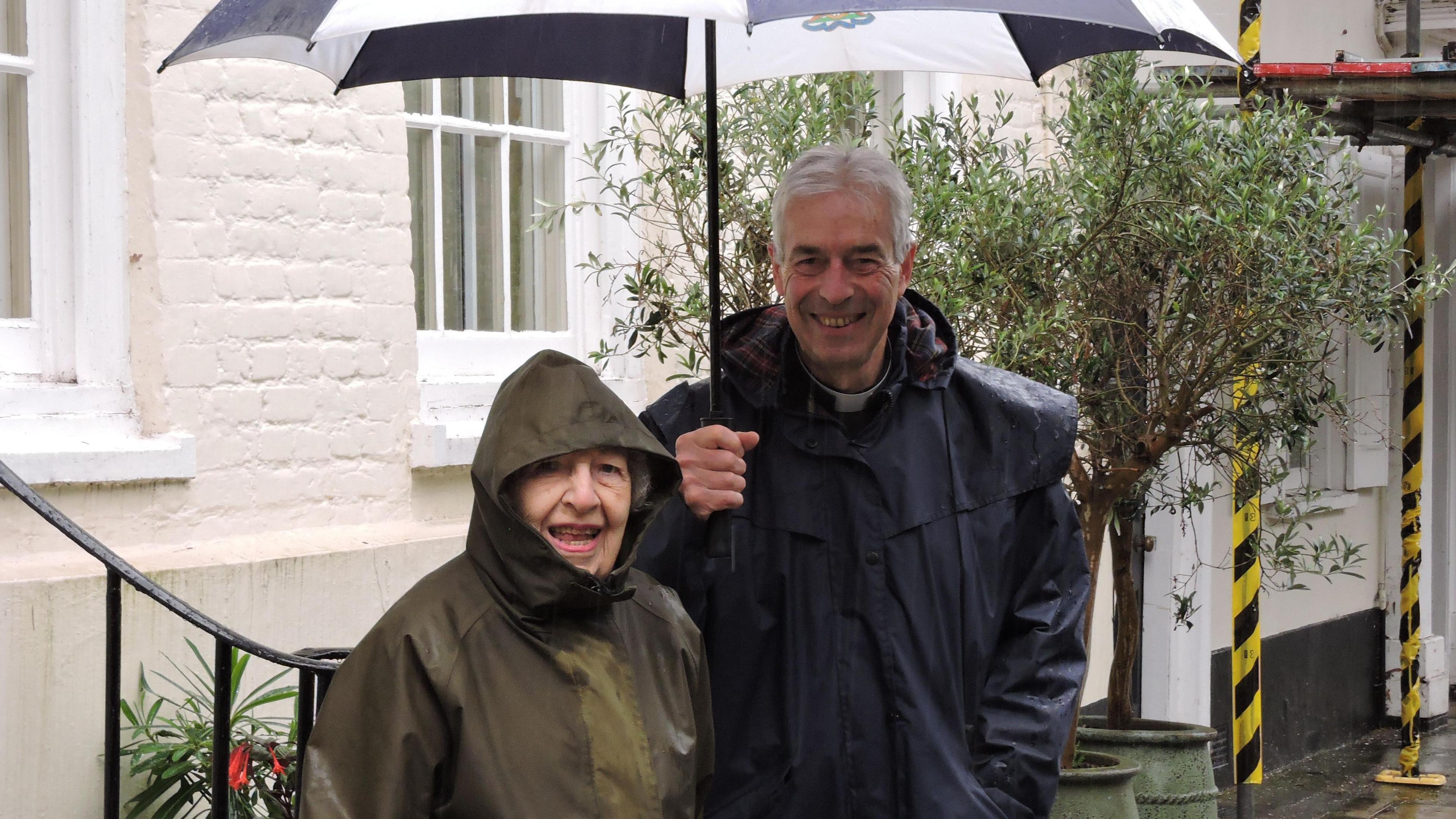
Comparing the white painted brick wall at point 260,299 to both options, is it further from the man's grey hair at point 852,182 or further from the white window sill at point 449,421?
the man's grey hair at point 852,182

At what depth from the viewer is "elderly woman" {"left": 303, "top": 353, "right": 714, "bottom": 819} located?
7.27 feet

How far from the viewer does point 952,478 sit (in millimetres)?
3004

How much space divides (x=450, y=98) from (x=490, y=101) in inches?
7.7

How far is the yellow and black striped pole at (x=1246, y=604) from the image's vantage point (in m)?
6.04

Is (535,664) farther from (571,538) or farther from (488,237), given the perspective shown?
(488,237)

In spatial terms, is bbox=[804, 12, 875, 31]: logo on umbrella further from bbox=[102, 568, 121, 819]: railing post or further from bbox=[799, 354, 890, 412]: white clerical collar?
bbox=[102, 568, 121, 819]: railing post

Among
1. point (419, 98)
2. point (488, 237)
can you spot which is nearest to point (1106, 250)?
point (488, 237)

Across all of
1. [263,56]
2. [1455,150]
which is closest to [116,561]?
[263,56]

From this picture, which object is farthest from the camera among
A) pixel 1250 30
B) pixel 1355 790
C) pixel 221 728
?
pixel 1355 790

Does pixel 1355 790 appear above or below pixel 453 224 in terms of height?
below

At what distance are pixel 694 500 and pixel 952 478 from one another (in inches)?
19.5

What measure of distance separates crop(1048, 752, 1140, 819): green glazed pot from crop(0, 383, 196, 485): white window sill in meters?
3.05

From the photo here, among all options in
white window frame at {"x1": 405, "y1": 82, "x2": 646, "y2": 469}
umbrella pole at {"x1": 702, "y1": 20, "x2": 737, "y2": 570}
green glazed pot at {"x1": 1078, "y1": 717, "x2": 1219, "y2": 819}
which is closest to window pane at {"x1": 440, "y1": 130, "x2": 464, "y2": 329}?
white window frame at {"x1": 405, "y1": 82, "x2": 646, "y2": 469}

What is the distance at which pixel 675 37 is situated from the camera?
13.0 feet
